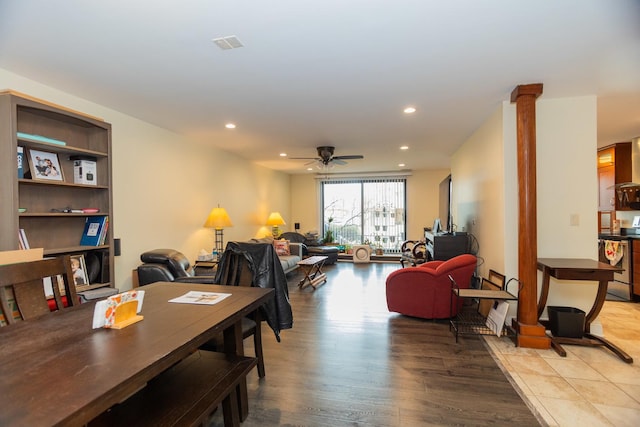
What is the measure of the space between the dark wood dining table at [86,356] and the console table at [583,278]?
272cm

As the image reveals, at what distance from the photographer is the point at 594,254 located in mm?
3064

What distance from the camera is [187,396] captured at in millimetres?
1416

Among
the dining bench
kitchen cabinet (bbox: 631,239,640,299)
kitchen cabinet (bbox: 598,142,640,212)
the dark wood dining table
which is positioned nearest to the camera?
the dark wood dining table

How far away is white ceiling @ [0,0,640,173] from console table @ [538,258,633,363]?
168cm

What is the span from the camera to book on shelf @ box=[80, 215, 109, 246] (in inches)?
108

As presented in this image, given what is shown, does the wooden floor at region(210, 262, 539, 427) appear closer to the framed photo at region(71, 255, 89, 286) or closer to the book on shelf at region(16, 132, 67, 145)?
the framed photo at region(71, 255, 89, 286)

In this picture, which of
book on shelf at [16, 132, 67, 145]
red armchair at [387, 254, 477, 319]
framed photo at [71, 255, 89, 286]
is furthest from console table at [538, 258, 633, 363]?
book on shelf at [16, 132, 67, 145]

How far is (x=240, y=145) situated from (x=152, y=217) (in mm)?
1877

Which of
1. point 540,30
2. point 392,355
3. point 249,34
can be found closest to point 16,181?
point 249,34

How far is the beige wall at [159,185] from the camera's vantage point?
3.31 meters

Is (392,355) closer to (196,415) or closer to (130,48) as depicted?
(196,415)

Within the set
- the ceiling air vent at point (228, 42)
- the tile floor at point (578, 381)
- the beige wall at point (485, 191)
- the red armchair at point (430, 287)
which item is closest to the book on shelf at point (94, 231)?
the ceiling air vent at point (228, 42)

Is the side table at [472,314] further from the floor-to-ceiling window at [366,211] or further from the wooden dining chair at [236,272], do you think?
the floor-to-ceiling window at [366,211]

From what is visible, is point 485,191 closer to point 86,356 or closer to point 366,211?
point 86,356
